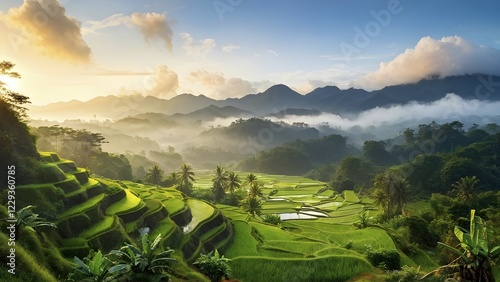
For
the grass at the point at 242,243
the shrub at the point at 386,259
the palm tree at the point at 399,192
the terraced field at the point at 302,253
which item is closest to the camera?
the terraced field at the point at 302,253

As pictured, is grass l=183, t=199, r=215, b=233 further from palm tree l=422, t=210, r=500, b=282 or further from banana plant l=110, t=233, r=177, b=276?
palm tree l=422, t=210, r=500, b=282

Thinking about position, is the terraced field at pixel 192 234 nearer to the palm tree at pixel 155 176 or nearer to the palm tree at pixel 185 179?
the palm tree at pixel 185 179

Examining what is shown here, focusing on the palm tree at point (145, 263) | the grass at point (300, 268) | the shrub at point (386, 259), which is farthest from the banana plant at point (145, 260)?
the shrub at point (386, 259)

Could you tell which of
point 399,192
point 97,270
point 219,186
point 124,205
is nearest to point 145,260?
point 97,270

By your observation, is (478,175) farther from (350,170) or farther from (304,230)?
(304,230)

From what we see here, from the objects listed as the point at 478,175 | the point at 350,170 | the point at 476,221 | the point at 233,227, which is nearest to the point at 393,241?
the point at 233,227

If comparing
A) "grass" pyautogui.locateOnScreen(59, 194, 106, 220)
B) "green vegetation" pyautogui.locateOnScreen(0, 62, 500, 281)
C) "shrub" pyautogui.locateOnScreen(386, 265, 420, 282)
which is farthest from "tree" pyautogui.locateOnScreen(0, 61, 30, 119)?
"shrub" pyautogui.locateOnScreen(386, 265, 420, 282)

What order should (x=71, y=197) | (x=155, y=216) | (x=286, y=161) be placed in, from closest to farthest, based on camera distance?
1. (x=71, y=197)
2. (x=155, y=216)
3. (x=286, y=161)

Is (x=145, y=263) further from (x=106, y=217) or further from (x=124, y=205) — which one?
(x=124, y=205)

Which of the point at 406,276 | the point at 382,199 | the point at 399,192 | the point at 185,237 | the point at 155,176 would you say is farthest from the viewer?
the point at 155,176

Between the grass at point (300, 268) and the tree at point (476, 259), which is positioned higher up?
the tree at point (476, 259)

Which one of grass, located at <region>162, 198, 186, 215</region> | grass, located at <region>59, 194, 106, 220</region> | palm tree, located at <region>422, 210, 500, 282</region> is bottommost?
grass, located at <region>162, 198, 186, 215</region>
